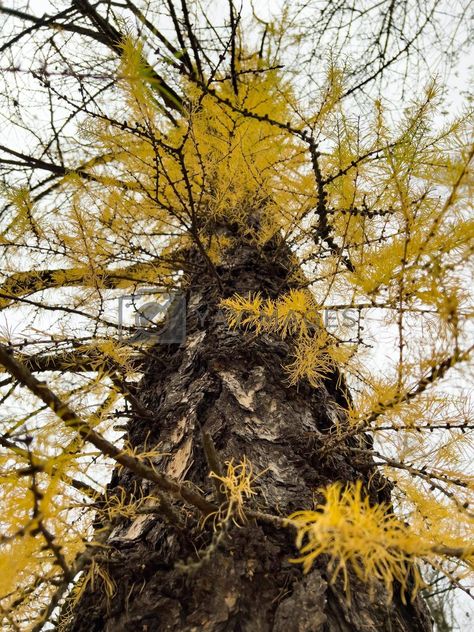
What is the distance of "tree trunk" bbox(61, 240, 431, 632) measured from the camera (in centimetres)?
88

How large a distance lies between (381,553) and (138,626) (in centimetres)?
55

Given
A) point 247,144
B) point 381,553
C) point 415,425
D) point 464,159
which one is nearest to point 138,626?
point 381,553

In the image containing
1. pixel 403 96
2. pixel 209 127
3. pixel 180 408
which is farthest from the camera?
pixel 403 96

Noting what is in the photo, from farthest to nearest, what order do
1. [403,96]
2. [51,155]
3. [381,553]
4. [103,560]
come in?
[403,96] < [51,155] < [103,560] < [381,553]

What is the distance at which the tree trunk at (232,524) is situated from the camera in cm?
88

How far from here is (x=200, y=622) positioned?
862 mm

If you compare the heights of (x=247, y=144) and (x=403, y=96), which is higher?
(x=403, y=96)

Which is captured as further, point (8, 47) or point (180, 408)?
point (8, 47)

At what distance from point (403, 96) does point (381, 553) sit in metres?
2.88

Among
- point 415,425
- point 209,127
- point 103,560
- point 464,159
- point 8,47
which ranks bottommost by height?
point 103,560

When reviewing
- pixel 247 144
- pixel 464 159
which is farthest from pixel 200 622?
pixel 247 144

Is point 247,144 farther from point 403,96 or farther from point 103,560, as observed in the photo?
point 103,560

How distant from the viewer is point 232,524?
975 mm

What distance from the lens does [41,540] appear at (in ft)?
2.70
